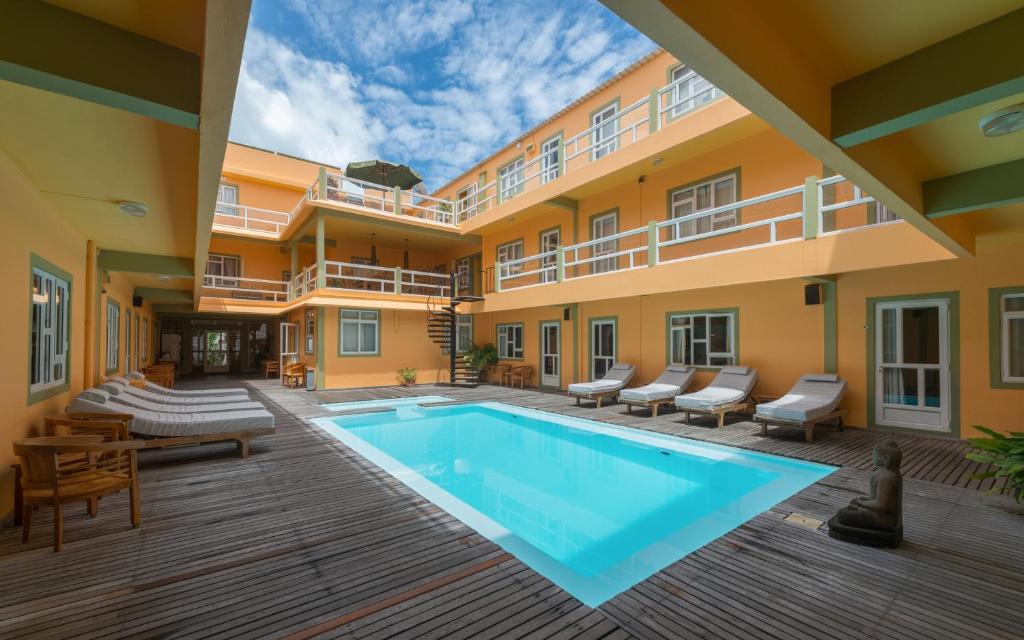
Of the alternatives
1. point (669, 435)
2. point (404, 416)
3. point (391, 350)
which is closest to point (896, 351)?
point (669, 435)

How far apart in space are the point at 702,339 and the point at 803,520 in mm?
Answer: 7315

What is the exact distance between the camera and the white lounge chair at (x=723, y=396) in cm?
889

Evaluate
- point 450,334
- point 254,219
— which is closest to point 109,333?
point 254,219

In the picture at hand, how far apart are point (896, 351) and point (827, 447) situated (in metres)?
2.67

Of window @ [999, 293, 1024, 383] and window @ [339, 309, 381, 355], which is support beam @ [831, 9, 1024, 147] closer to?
window @ [999, 293, 1024, 383]

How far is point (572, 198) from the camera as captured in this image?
13859 millimetres

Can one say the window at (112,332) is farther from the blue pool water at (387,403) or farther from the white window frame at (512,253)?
the white window frame at (512,253)

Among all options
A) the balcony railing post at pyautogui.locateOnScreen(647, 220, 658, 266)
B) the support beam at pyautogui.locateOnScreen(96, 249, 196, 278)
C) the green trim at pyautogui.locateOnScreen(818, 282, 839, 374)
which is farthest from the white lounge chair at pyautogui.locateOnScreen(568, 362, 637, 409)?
the support beam at pyautogui.locateOnScreen(96, 249, 196, 278)

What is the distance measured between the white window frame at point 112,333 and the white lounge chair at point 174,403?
2.33 metres

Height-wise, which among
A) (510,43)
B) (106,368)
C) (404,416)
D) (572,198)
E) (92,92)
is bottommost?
(404,416)

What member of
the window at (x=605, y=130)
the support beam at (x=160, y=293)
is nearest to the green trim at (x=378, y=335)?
the support beam at (x=160, y=293)

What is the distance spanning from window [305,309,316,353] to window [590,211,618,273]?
10.1 m

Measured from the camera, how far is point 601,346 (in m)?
13.7

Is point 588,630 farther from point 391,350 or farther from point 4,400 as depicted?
point 391,350
